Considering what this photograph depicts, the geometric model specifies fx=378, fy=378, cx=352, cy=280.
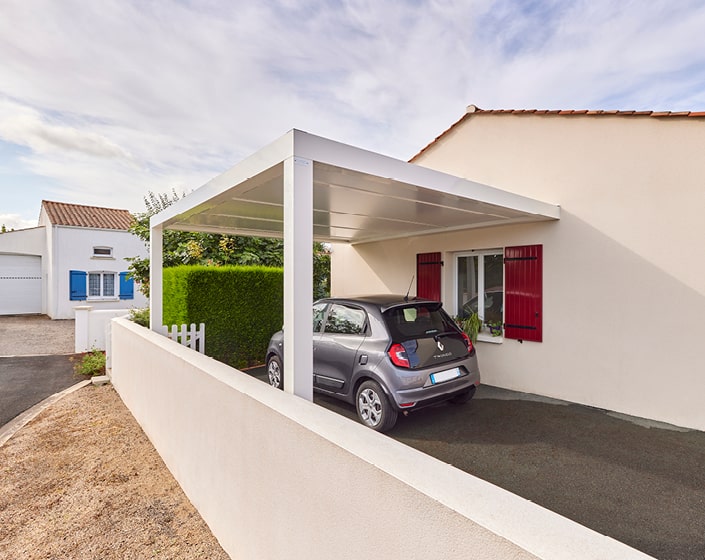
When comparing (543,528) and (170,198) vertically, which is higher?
(170,198)

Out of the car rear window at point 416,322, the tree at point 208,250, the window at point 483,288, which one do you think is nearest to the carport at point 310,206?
the window at point 483,288

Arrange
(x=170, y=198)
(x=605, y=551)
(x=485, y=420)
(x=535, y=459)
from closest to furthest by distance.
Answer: (x=605, y=551), (x=535, y=459), (x=485, y=420), (x=170, y=198)

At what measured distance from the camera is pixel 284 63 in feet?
23.1

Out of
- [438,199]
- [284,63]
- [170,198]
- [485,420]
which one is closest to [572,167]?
[438,199]

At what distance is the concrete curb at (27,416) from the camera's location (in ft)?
15.9

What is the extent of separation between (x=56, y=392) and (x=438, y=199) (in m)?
7.22

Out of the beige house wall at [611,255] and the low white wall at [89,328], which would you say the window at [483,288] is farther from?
the low white wall at [89,328]

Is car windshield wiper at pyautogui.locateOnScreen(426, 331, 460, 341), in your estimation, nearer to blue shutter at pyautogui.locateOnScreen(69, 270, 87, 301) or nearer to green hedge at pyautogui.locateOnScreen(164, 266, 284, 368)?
green hedge at pyautogui.locateOnScreen(164, 266, 284, 368)

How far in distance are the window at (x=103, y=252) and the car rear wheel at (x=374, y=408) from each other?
19.4 m

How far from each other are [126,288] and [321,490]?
21179mm

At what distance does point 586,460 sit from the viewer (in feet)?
12.0

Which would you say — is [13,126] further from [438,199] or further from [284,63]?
[438,199]

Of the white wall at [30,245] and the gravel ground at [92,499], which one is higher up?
the white wall at [30,245]

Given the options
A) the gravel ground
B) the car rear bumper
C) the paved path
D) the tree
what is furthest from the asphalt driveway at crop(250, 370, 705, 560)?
the paved path
